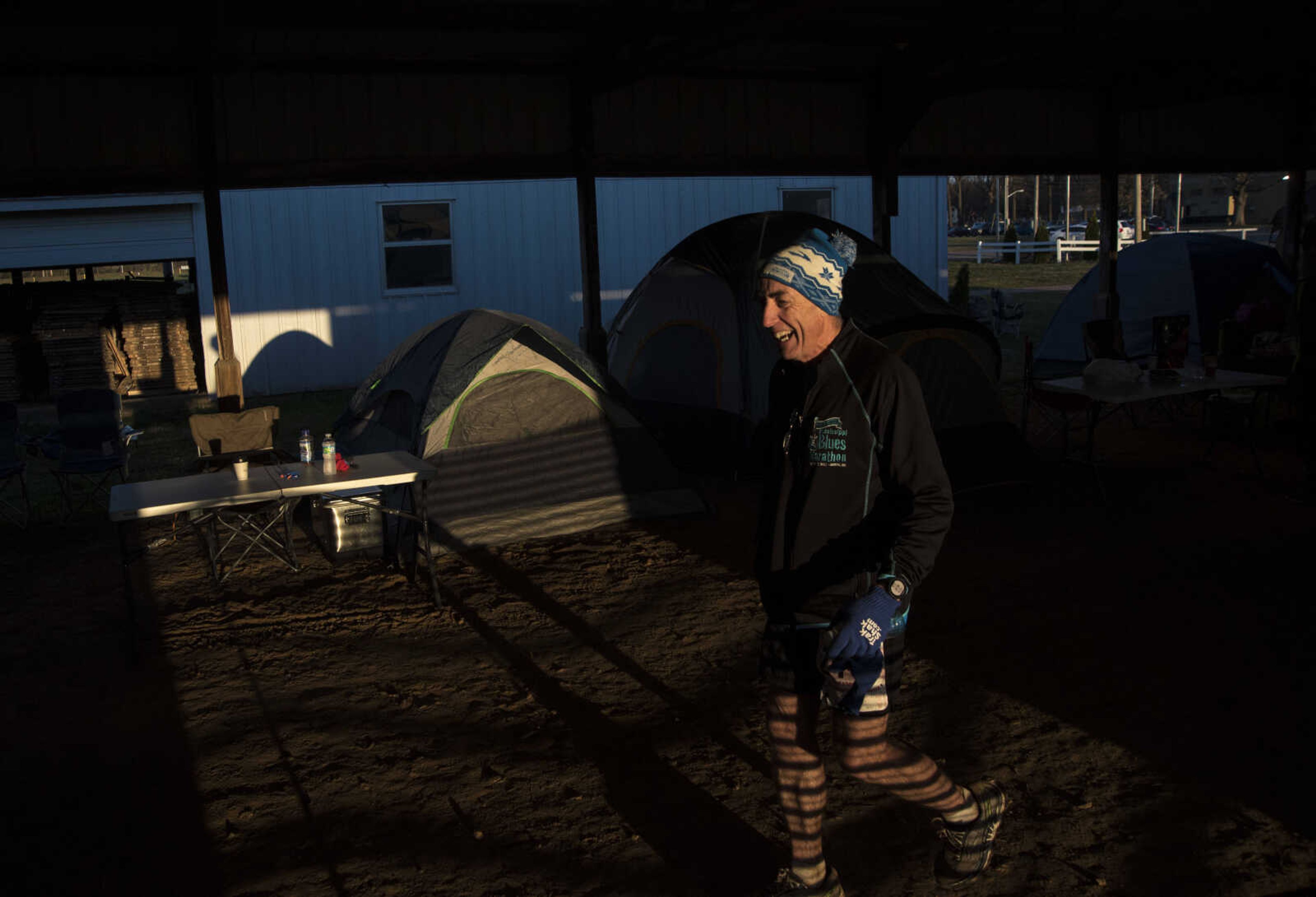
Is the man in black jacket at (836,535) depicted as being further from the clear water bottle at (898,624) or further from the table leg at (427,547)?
the table leg at (427,547)

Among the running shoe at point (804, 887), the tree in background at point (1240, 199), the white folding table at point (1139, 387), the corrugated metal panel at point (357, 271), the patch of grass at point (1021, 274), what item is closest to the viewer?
the running shoe at point (804, 887)

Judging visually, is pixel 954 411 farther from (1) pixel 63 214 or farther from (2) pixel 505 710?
(1) pixel 63 214

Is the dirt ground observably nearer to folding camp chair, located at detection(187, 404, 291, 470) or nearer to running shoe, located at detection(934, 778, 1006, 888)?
running shoe, located at detection(934, 778, 1006, 888)

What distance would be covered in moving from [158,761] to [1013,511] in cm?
588

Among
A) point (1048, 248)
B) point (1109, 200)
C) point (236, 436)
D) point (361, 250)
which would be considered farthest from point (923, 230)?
point (1048, 248)

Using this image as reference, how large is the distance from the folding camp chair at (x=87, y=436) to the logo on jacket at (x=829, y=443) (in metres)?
7.19

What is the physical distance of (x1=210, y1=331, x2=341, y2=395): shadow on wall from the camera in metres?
14.4

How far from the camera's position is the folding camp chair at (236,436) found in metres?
7.41

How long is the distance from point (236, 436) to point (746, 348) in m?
4.01

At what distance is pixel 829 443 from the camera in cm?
271

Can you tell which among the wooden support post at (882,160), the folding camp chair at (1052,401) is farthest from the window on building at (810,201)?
the folding camp chair at (1052,401)

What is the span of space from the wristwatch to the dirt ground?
3.73 feet

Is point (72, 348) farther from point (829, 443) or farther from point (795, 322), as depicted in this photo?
point (829, 443)

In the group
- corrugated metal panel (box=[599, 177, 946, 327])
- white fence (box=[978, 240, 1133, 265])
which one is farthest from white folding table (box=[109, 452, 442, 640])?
white fence (box=[978, 240, 1133, 265])
